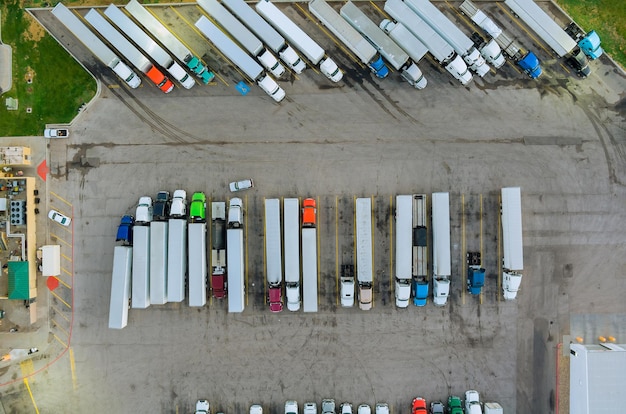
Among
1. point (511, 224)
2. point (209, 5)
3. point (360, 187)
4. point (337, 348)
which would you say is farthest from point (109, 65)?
point (511, 224)

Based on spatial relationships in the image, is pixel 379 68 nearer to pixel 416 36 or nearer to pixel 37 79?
pixel 416 36

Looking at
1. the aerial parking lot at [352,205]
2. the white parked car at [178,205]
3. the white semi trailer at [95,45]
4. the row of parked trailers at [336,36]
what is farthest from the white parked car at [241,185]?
the white semi trailer at [95,45]

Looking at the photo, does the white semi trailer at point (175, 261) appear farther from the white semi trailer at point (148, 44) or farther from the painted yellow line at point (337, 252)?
the painted yellow line at point (337, 252)

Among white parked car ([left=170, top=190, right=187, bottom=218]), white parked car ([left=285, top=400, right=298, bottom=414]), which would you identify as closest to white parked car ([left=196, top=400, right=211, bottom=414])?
white parked car ([left=285, top=400, right=298, bottom=414])

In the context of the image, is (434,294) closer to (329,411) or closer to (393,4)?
(329,411)

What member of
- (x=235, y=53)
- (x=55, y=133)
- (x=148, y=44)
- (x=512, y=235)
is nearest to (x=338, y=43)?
(x=235, y=53)
